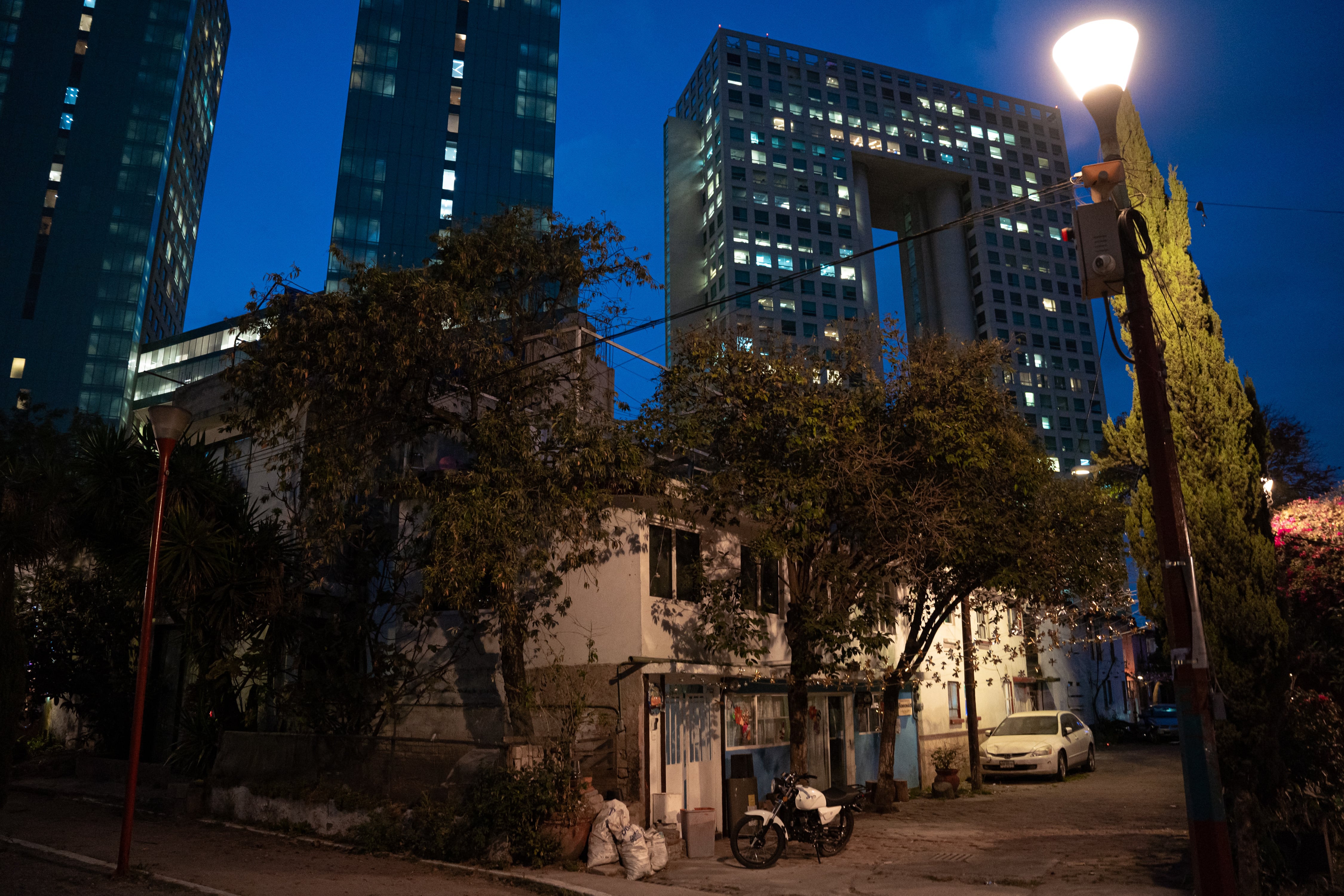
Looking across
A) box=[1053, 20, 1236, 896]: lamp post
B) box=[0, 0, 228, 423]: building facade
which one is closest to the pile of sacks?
box=[1053, 20, 1236, 896]: lamp post

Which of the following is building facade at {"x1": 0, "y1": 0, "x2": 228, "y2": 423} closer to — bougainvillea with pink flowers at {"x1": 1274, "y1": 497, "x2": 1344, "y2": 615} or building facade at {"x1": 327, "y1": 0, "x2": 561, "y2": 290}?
building facade at {"x1": 327, "y1": 0, "x2": 561, "y2": 290}

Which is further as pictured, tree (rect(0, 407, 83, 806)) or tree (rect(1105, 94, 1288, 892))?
tree (rect(0, 407, 83, 806))

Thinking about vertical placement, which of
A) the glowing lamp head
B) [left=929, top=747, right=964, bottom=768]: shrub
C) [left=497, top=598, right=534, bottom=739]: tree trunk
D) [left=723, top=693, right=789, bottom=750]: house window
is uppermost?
the glowing lamp head

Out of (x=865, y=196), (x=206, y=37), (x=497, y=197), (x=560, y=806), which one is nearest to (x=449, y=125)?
(x=497, y=197)

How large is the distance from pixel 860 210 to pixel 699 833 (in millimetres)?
105745

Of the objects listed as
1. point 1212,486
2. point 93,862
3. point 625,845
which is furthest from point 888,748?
point 93,862

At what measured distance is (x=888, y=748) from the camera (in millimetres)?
18719

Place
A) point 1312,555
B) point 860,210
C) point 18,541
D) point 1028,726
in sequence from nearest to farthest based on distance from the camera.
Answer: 1. point 1312,555
2. point 18,541
3. point 1028,726
4. point 860,210

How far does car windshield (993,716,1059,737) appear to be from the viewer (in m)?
24.1

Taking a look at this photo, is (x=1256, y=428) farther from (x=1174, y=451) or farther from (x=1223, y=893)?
(x=1223, y=893)

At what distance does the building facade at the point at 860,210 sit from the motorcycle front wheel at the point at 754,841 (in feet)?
295

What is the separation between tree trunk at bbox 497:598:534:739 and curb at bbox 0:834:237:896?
435cm

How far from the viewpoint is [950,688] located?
82.7 ft

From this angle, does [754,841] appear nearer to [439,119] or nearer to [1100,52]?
[1100,52]
